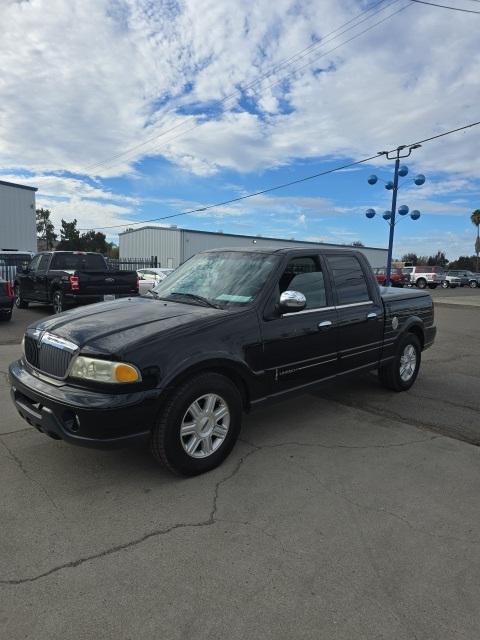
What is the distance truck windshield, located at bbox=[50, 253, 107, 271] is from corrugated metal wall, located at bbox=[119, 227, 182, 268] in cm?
2770

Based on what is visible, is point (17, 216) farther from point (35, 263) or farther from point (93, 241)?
point (93, 241)

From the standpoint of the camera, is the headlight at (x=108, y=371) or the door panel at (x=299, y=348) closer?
the headlight at (x=108, y=371)

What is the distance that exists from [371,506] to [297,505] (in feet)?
1.68

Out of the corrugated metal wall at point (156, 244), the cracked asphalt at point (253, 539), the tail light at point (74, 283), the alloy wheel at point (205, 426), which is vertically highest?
the corrugated metal wall at point (156, 244)

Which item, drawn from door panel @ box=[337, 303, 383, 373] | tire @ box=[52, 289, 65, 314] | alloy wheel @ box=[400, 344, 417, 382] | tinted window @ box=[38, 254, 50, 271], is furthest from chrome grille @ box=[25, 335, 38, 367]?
tinted window @ box=[38, 254, 50, 271]

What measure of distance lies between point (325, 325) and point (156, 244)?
44.2 metres

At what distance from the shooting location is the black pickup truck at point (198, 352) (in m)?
3.16

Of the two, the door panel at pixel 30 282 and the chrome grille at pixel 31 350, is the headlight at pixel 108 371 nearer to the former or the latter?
the chrome grille at pixel 31 350

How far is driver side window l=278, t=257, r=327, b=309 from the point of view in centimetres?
433

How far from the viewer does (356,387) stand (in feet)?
20.5

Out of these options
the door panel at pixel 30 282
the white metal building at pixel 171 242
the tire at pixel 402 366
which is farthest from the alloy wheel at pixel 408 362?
the white metal building at pixel 171 242

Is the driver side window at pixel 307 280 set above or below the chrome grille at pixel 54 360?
above

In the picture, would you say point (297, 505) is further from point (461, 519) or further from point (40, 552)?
point (40, 552)

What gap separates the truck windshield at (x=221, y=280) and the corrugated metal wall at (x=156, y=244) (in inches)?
1459
